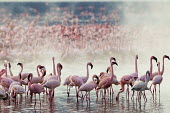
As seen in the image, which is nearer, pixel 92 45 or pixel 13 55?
pixel 13 55

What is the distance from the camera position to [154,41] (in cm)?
2427

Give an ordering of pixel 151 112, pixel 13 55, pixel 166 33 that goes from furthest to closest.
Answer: pixel 166 33
pixel 13 55
pixel 151 112

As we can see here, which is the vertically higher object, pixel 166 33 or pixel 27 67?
pixel 166 33

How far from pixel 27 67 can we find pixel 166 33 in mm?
8011

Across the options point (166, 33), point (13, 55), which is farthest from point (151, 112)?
point (166, 33)

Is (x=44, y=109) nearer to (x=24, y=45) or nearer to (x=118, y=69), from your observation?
(x=118, y=69)

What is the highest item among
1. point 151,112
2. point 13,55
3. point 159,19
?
point 159,19

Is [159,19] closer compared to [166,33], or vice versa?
[166,33]

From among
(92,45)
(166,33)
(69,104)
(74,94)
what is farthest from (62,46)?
(69,104)

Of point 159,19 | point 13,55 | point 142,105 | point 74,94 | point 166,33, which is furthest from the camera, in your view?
point 159,19

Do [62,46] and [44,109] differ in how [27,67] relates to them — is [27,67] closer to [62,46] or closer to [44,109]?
[62,46]

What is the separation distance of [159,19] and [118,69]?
42.1 feet

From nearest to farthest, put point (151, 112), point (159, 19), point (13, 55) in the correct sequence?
1. point (151, 112)
2. point (13, 55)
3. point (159, 19)

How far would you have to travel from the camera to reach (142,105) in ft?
41.9
